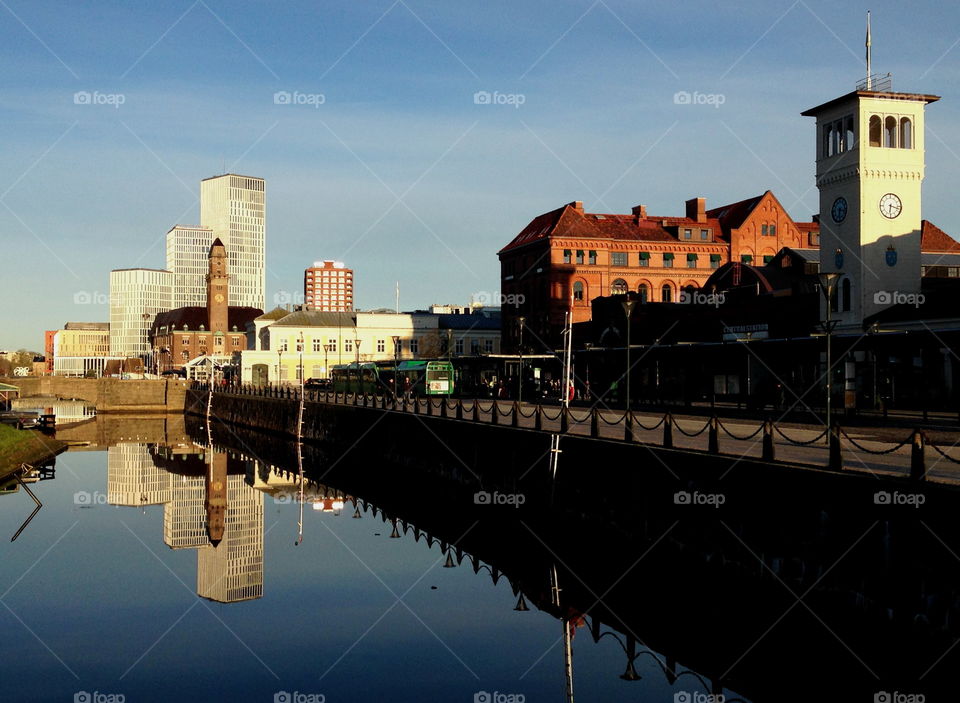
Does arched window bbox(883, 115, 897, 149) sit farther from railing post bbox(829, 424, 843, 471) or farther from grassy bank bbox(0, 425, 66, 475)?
grassy bank bbox(0, 425, 66, 475)

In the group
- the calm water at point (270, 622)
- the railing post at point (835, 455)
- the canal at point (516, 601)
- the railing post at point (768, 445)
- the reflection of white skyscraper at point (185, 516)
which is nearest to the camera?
the canal at point (516, 601)

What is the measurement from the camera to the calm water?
61.4 feet

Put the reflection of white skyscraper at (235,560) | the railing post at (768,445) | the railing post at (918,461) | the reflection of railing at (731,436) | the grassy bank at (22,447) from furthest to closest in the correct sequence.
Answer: the grassy bank at (22,447)
the reflection of white skyscraper at (235,560)
the railing post at (768,445)
the reflection of railing at (731,436)
the railing post at (918,461)

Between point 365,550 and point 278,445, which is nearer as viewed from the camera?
point 365,550

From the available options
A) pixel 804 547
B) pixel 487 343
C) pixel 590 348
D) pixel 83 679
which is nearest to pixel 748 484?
pixel 804 547

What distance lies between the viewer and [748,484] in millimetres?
23156

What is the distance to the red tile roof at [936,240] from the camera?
270ft

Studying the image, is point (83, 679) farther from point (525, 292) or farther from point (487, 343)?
point (487, 343)

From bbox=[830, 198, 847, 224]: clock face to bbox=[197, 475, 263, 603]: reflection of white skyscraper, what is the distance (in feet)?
111

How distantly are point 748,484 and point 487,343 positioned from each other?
11542cm

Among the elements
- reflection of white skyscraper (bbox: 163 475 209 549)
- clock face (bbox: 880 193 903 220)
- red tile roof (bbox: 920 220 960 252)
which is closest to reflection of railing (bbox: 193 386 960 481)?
reflection of white skyscraper (bbox: 163 475 209 549)

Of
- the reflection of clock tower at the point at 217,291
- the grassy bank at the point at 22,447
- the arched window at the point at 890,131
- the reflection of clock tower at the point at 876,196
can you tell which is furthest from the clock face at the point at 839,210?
the reflection of clock tower at the point at 217,291

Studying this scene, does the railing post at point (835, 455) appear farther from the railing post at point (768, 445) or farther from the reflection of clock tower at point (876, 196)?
the reflection of clock tower at point (876, 196)

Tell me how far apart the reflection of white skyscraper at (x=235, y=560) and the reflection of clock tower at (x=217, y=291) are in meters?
151
